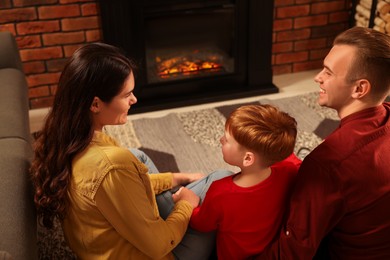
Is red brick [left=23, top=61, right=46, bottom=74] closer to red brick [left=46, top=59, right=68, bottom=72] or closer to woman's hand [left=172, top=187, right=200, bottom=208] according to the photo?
red brick [left=46, top=59, right=68, bottom=72]

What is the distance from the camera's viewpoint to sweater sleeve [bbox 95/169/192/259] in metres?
1.26

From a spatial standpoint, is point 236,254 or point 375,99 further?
point 236,254

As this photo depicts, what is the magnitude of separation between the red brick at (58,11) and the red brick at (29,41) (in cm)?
14

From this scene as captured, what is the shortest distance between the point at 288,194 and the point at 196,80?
2058mm

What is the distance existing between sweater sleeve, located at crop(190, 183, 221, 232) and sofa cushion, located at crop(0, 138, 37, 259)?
471 mm

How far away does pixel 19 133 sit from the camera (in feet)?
6.35

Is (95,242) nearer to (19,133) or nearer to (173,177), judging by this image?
(173,177)

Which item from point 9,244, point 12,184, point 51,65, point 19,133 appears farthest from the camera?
point 51,65

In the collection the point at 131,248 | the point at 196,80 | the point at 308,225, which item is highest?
the point at 308,225

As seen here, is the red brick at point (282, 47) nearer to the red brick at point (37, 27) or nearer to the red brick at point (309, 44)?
the red brick at point (309, 44)

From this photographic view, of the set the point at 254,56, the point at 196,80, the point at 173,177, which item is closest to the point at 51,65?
the point at 196,80

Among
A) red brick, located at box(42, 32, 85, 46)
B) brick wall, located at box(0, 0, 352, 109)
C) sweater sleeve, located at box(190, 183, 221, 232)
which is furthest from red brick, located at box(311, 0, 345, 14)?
sweater sleeve, located at box(190, 183, 221, 232)

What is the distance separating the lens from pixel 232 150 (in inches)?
55.1

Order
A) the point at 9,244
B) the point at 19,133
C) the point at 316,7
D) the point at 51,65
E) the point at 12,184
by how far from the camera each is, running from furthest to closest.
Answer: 1. the point at 316,7
2. the point at 51,65
3. the point at 19,133
4. the point at 12,184
5. the point at 9,244
